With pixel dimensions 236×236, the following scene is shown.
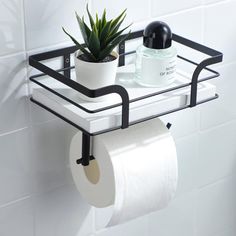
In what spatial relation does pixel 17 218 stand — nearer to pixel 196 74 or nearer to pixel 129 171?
pixel 129 171

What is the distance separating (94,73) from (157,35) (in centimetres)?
12

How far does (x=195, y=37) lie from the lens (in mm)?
1345

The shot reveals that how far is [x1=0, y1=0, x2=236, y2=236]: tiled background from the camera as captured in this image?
1.11 meters

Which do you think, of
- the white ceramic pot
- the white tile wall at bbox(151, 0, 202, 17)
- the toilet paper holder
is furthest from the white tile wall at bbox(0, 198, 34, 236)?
the white tile wall at bbox(151, 0, 202, 17)

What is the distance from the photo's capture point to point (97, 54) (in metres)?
1.07

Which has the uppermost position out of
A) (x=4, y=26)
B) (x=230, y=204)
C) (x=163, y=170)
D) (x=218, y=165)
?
(x=4, y=26)

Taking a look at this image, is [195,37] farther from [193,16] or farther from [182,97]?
[182,97]

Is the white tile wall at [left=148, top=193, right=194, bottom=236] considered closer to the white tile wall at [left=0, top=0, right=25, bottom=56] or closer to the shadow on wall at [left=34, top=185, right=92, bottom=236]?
the shadow on wall at [left=34, top=185, right=92, bottom=236]

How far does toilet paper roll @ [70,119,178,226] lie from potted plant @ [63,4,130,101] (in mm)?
106

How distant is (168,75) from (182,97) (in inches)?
1.7

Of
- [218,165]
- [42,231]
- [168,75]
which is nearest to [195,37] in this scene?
[168,75]

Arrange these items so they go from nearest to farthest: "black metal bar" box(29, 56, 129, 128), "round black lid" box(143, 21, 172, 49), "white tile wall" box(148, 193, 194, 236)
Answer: "black metal bar" box(29, 56, 129, 128), "round black lid" box(143, 21, 172, 49), "white tile wall" box(148, 193, 194, 236)

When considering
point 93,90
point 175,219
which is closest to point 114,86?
point 93,90

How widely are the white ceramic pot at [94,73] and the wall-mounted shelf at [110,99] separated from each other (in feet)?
0.08
